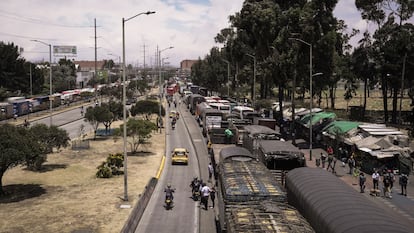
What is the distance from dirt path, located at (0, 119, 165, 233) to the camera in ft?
67.2

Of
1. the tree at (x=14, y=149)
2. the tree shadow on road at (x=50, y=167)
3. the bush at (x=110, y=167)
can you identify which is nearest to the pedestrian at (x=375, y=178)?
the bush at (x=110, y=167)

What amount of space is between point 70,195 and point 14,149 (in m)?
4.24

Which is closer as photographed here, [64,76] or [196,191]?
[196,191]

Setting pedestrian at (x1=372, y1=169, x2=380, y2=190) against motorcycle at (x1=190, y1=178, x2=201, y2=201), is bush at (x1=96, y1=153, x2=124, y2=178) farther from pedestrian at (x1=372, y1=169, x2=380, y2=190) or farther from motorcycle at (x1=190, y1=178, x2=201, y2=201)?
pedestrian at (x1=372, y1=169, x2=380, y2=190)

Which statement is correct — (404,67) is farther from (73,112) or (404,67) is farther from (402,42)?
(73,112)

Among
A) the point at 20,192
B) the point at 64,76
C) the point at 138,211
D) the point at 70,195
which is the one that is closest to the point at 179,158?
the point at 70,195

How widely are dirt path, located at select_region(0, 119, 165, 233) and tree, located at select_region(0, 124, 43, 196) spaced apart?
2227 mm

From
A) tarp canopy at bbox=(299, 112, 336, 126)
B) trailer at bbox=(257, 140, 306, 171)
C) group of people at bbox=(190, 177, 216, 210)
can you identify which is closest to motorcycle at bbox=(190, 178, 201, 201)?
group of people at bbox=(190, 177, 216, 210)

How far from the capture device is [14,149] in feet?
81.4

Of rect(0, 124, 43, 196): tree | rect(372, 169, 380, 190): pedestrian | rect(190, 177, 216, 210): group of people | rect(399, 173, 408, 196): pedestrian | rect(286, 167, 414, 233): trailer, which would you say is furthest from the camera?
rect(372, 169, 380, 190): pedestrian

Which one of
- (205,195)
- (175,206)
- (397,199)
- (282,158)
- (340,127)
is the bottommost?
(175,206)

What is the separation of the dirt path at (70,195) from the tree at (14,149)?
2227 mm

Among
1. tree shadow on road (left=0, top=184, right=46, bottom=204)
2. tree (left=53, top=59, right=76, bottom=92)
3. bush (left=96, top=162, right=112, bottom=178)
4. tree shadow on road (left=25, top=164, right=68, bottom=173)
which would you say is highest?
tree (left=53, top=59, right=76, bottom=92)

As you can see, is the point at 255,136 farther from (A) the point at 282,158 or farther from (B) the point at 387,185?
(B) the point at 387,185
